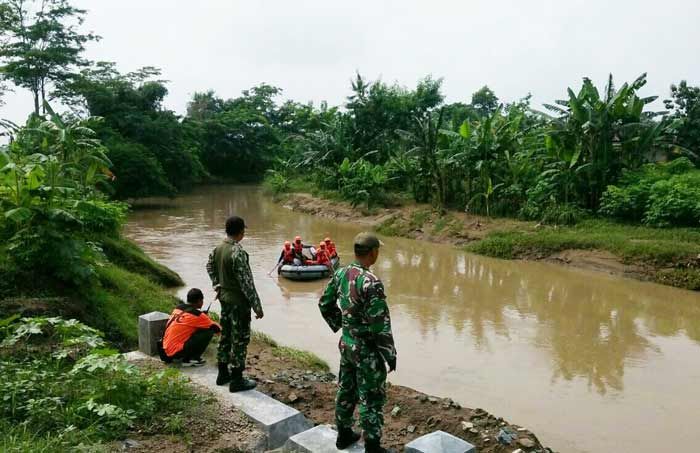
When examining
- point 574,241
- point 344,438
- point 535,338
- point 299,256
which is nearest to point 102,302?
point 344,438

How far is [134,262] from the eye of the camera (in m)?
10.1

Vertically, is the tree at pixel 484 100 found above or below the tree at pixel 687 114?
above

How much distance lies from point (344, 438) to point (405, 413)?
4.33 ft

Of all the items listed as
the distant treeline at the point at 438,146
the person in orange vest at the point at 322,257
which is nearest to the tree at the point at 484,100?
the distant treeline at the point at 438,146

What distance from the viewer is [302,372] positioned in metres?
6.01

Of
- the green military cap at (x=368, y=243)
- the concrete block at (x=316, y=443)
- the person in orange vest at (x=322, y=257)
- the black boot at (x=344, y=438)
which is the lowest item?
the person in orange vest at (x=322, y=257)

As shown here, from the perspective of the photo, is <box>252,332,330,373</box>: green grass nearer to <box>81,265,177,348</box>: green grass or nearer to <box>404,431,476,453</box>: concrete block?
<box>81,265,177,348</box>: green grass

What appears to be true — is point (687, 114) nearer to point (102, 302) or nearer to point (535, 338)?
point (535, 338)

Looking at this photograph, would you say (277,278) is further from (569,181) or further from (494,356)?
(569,181)

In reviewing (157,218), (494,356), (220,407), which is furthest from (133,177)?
(220,407)

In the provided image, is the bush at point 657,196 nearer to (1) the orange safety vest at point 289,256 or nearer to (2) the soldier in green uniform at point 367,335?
(1) the orange safety vest at point 289,256

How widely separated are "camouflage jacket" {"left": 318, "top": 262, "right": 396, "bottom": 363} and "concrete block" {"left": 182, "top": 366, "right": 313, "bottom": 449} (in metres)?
0.84

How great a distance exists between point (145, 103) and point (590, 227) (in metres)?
21.2

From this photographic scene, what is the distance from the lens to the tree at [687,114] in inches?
779
